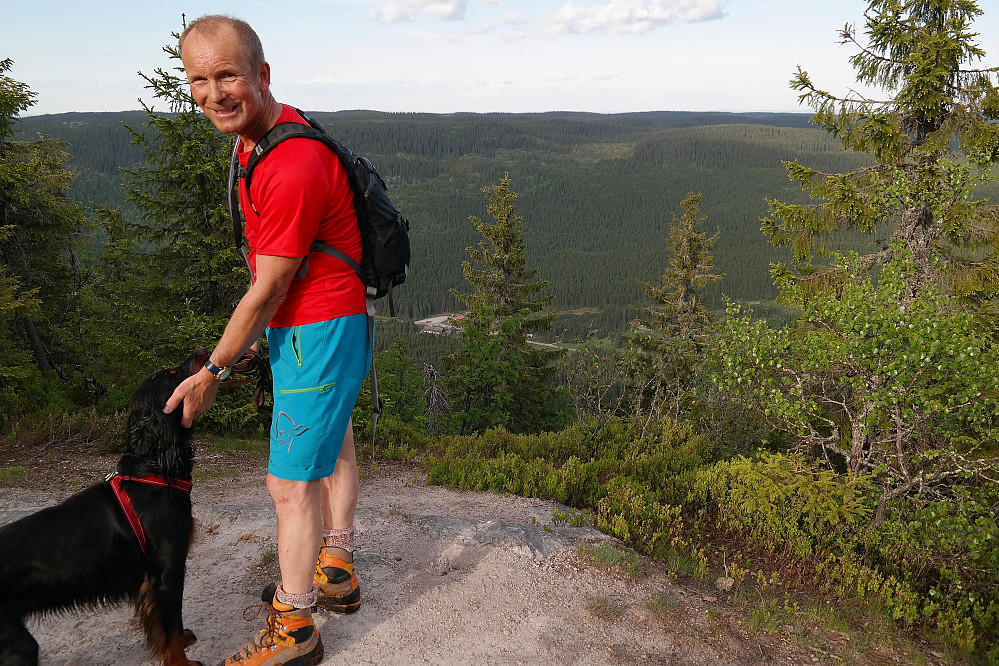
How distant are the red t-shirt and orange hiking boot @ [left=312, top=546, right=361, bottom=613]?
147 cm

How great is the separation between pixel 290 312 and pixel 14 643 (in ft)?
5.32

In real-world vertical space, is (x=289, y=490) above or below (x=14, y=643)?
above

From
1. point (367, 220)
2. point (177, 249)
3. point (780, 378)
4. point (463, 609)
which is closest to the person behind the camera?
point (367, 220)

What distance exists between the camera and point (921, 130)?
10.4 metres

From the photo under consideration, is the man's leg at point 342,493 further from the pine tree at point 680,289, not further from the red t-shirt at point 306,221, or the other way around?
the pine tree at point 680,289

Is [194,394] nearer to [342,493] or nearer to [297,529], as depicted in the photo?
[297,529]

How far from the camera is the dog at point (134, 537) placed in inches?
A: 94.2

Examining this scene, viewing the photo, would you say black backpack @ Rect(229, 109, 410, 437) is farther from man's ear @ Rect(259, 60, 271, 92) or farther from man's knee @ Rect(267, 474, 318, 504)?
man's knee @ Rect(267, 474, 318, 504)

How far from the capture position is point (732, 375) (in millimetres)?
5309

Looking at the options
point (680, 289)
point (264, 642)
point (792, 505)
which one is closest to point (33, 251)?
point (264, 642)

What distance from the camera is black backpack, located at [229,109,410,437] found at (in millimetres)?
2354

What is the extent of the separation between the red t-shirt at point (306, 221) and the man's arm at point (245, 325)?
65 millimetres

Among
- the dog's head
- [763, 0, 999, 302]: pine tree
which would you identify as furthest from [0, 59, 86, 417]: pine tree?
[763, 0, 999, 302]: pine tree

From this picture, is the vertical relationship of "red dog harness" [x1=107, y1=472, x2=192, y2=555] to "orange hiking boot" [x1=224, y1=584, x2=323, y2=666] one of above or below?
above
